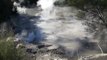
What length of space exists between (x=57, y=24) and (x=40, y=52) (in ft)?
31.2

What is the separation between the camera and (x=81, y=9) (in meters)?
21.3

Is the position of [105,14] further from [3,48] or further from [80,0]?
[3,48]

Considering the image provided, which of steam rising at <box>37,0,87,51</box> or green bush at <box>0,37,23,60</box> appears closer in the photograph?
green bush at <box>0,37,23,60</box>

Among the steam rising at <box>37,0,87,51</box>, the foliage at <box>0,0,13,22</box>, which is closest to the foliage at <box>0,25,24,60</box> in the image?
the steam rising at <box>37,0,87,51</box>

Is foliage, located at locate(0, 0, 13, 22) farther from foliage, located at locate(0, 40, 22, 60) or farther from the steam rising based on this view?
foliage, located at locate(0, 40, 22, 60)

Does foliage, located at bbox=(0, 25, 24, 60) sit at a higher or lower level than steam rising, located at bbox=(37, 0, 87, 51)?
higher

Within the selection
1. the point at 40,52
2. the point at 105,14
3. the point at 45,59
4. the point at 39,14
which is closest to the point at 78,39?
the point at 105,14

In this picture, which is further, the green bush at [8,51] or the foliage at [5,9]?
the foliage at [5,9]

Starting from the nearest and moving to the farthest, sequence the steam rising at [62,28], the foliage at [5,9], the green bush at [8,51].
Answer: the green bush at [8,51] → the steam rising at [62,28] → the foliage at [5,9]

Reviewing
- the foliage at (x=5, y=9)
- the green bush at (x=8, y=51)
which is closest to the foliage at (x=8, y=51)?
the green bush at (x=8, y=51)

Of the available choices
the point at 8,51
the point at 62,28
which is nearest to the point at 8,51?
the point at 8,51

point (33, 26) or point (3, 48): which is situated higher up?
point (3, 48)

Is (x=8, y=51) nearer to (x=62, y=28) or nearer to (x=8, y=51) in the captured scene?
(x=8, y=51)

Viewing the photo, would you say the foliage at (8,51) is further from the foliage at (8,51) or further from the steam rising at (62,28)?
the steam rising at (62,28)
